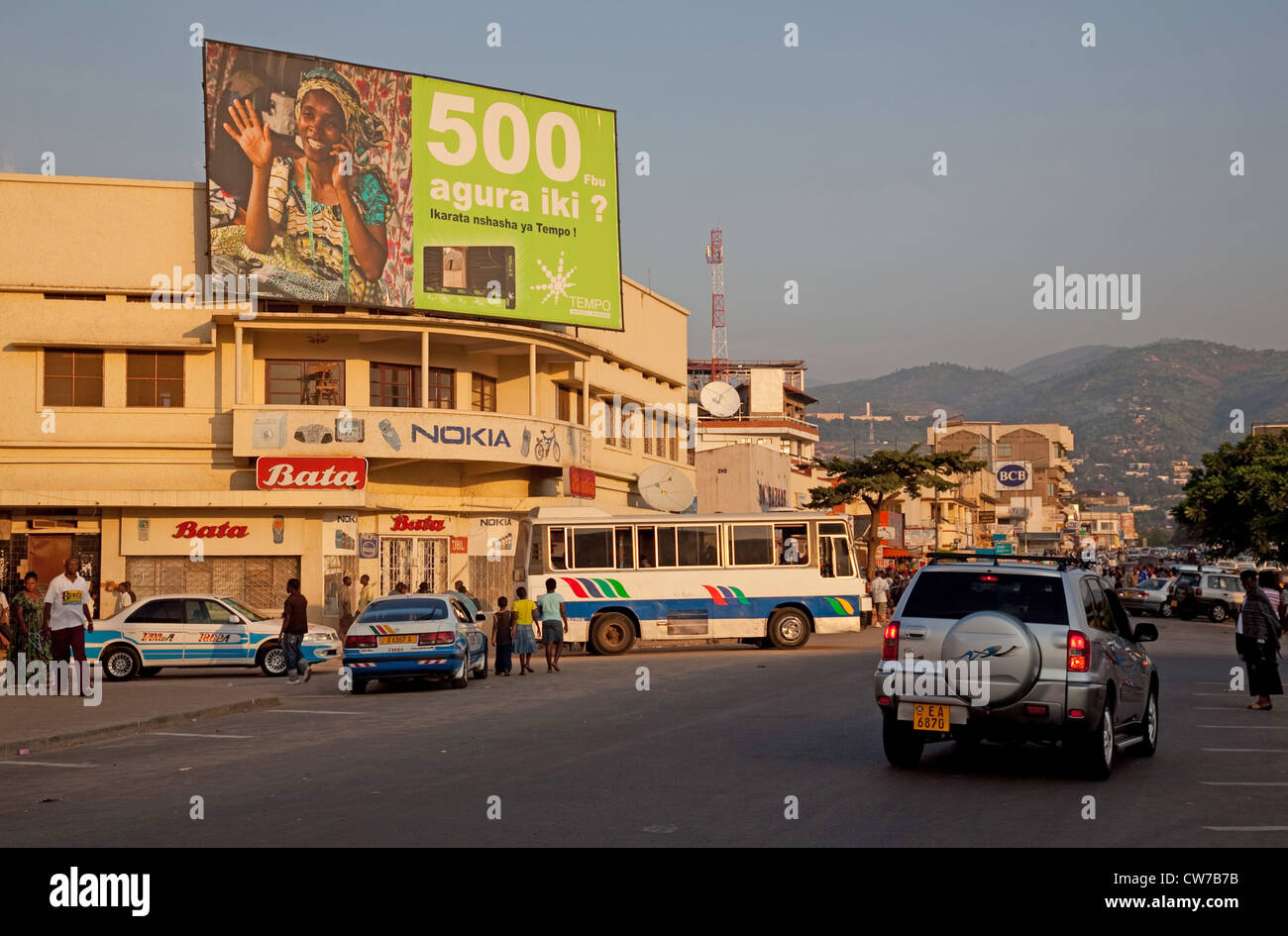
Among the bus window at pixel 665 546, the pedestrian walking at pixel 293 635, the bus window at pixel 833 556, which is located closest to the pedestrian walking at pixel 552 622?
the bus window at pixel 665 546

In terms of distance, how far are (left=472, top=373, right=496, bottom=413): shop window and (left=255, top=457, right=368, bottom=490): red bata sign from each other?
18.8 feet

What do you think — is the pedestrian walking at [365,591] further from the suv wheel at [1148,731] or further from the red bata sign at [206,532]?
the suv wheel at [1148,731]

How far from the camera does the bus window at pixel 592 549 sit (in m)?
34.1

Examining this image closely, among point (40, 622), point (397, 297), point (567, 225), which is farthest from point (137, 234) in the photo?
point (40, 622)

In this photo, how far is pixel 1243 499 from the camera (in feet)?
199

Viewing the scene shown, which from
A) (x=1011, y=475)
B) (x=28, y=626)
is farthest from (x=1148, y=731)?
(x=1011, y=475)

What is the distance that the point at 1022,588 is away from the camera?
40.1 feet

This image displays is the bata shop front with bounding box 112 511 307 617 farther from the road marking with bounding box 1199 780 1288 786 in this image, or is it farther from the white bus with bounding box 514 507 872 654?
the road marking with bounding box 1199 780 1288 786

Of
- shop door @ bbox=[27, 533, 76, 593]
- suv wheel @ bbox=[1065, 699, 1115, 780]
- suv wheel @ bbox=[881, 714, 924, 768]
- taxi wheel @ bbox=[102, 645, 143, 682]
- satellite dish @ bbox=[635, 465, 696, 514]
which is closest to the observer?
suv wheel @ bbox=[1065, 699, 1115, 780]

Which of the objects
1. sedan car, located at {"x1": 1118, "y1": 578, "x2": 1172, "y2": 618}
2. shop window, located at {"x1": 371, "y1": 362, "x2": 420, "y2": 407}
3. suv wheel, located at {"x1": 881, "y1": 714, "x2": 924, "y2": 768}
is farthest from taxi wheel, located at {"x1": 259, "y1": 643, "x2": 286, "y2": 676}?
sedan car, located at {"x1": 1118, "y1": 578, "x2": 1172, "y2": 618}

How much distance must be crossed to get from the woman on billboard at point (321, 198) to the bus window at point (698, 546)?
36.5ft

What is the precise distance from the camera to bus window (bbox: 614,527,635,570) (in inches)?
1341

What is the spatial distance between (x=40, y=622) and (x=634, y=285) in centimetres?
3004
